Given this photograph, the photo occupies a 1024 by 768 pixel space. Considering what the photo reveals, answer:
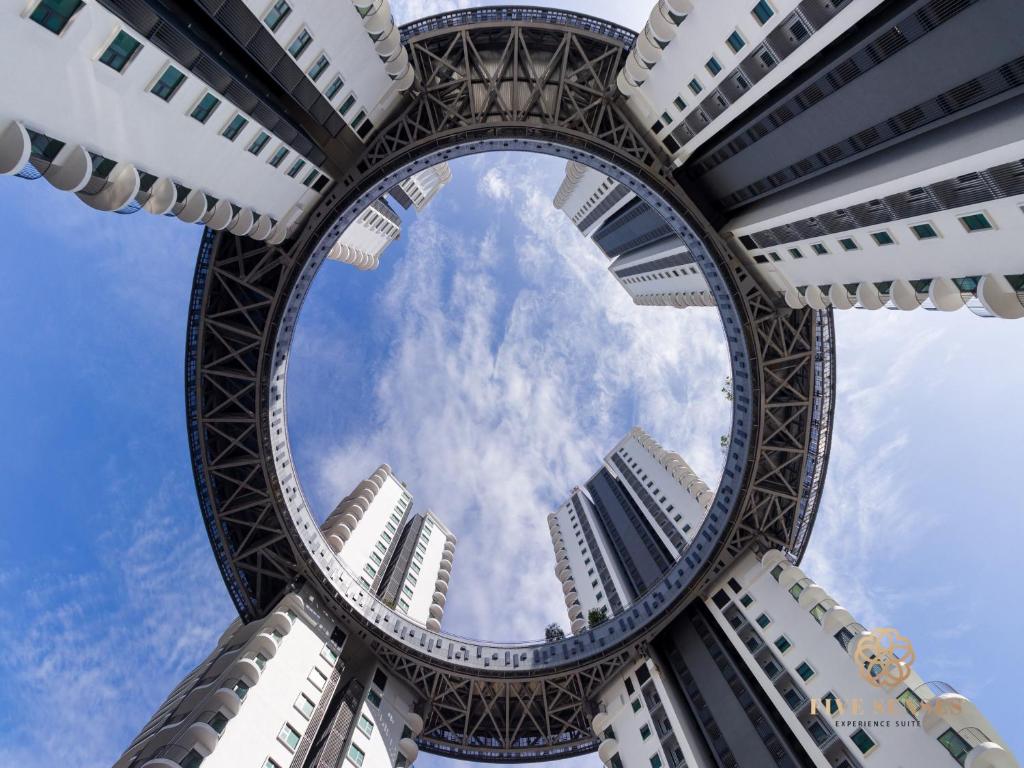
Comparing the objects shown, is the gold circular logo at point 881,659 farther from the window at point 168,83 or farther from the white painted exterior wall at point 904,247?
the window at point 168,83

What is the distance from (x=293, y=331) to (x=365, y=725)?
28.3 meters

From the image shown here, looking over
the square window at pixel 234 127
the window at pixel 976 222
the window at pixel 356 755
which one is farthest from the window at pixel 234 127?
the window at pixel 356 755

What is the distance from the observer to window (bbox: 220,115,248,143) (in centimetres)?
2505

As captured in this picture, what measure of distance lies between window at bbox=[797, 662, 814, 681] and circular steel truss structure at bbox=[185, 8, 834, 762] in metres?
9.98

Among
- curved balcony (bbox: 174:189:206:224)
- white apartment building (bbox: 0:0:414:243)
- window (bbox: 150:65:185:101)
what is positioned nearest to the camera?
white apartment building (bbox: 0:0:414:243)

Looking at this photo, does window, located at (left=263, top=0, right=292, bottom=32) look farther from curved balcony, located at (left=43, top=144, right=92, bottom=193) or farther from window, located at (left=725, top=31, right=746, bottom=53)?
window, located at (left=725, top=31, right=746, bottom=53)

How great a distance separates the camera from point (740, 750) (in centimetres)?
3325

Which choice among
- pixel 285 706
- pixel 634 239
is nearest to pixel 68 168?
pixel 285 706

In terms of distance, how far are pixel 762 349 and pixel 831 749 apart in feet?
80.5

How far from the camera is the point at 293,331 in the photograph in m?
37.9

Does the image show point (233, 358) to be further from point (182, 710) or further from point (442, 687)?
point (442, 687)

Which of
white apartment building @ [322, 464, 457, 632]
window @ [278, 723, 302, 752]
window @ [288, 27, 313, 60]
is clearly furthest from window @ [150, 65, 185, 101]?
white apartment building @ [322, 464, 457, 632]

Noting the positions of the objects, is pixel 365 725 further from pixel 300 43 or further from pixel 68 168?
pixel 300 43

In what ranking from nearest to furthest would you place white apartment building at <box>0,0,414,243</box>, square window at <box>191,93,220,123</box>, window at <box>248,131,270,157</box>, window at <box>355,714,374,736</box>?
1. white apartment building at <box>0,0,414,243</box>
2. square window at <box>191,93,220,123</box>
3. window at <box>248,131,270,157</box>
4. window at <box>355,714,374,736</box>
